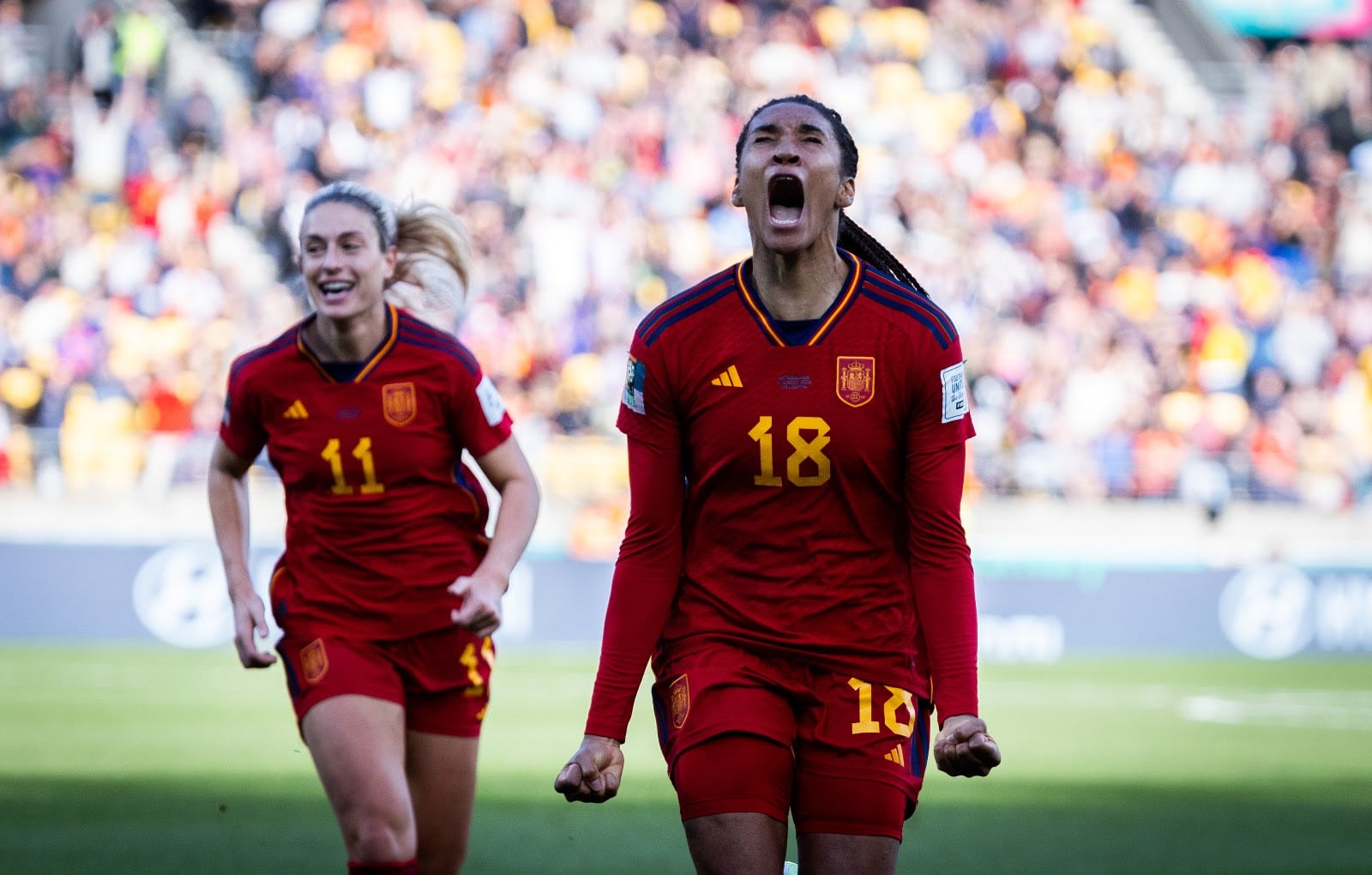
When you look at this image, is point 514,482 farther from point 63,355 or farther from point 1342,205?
point 1342,205

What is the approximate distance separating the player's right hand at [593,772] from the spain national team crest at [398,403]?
192cm

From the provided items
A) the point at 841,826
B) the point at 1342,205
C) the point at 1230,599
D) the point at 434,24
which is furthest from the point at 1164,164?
the point at 841,826

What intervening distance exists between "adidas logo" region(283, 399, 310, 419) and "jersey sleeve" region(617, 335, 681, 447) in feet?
6.06

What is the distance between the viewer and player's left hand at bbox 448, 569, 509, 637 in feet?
18.5

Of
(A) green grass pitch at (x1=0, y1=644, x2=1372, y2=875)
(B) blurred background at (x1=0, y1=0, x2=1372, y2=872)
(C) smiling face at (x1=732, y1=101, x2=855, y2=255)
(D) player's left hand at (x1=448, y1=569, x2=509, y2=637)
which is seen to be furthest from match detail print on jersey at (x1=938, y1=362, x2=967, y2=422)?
(B) blurred background at (x1=0, y1=0, x2=1372, y2=872)

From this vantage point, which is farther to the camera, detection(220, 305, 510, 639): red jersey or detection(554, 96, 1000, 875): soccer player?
detection(220, 305, 510, 639): red jersey

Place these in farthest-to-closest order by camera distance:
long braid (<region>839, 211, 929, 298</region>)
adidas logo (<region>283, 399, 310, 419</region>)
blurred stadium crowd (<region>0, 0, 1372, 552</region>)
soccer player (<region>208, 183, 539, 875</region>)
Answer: blurred stadium crowd (<region>0, 0, 1372, 552</region>), adidas logo (<region>283, 399, 310, 419</region>), soccer player (<region>208, 183, 539, 875</region>), long braid (<region>839, 211, 929, 298</region>)

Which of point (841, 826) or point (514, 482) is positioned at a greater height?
point (514, 482)

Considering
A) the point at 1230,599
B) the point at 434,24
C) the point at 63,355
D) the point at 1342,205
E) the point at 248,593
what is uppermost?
the point at 434,24

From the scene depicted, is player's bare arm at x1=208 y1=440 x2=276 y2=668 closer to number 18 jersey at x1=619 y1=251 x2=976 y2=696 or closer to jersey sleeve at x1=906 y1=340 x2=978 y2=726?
number 18 jersey at x1=619 y1=251 x2=976 y2=696

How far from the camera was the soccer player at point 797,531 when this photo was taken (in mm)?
4238

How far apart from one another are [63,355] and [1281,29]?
20.7m

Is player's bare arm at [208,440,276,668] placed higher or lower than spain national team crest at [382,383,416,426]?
lower

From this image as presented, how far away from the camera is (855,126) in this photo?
23281 millimetres
